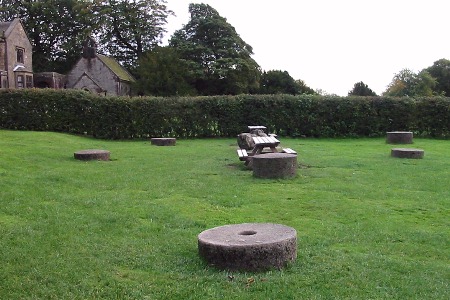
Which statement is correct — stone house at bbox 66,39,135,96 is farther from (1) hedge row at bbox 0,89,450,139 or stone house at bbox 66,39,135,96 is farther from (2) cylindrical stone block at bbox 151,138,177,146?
(2) cylindrical stone block at bbox 151,138,177,146

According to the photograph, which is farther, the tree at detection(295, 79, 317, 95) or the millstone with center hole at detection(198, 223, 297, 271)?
the tree at detection(295, 79, 317, 95)

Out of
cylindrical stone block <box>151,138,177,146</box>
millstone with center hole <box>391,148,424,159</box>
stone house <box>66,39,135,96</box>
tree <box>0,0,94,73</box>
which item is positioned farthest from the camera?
tree <box>0,0,94,73</box>

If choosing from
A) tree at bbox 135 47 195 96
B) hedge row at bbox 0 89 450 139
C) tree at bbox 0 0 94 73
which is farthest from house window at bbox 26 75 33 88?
hedge row at bbox 0 89 450 139

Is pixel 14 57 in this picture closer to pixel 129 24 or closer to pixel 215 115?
pixel 129 24

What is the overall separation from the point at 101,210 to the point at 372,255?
440cm

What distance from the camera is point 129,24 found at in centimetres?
5991

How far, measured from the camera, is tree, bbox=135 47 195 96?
4928 cm

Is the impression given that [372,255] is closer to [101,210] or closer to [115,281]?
[115,281]

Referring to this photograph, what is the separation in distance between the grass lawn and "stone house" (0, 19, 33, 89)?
129 ft

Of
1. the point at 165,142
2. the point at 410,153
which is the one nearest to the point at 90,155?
the point at 165,142

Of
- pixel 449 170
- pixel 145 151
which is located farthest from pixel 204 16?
pixel 449 170

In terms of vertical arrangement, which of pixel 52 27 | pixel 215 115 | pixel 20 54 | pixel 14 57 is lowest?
pixel 215 115

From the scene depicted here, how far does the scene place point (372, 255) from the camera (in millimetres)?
5789

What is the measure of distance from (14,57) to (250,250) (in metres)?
51.8
